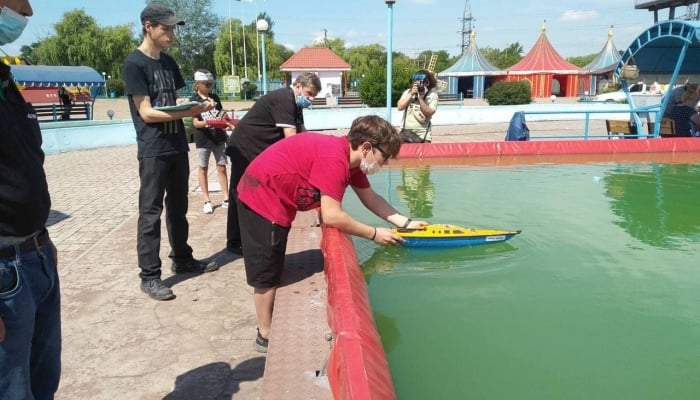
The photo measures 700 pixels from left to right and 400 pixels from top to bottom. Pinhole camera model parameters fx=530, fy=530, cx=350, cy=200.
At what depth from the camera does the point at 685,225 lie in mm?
6566

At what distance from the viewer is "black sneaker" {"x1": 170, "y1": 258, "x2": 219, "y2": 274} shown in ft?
15.1

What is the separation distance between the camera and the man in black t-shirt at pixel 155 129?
3916 millimetres

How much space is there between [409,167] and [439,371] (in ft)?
23.9

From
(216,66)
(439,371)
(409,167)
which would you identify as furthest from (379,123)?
(216,66)

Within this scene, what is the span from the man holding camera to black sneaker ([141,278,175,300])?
5.14 meters

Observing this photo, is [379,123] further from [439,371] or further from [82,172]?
[82,172]

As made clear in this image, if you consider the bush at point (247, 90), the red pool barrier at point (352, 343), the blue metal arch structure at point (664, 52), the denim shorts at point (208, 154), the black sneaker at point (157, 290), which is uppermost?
the bush at point (247, 90)

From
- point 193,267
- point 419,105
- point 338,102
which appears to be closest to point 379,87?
point 338,102

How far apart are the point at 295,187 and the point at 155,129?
4.82 ft

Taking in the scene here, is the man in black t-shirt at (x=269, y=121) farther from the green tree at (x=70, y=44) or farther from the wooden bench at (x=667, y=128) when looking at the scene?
the green tree at (x=70, y=44)

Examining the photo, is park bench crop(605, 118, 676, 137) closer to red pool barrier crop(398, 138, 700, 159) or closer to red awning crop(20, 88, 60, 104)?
red pool barrier crop(398, 138, 700, 159)

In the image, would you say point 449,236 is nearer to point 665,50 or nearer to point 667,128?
point 667,128

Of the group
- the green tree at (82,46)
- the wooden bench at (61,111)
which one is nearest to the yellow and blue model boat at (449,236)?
the wooden bench at (61,111)

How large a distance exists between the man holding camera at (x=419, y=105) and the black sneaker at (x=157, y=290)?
514 centimetres
